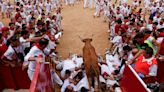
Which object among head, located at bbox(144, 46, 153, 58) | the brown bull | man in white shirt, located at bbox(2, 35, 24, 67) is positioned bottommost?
the brown bull

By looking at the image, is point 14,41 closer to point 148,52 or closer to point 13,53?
point 13,53

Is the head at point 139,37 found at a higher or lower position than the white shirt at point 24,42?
higher

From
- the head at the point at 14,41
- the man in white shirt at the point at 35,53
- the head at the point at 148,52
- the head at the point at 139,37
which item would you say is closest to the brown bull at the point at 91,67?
the head at the point at 139,37

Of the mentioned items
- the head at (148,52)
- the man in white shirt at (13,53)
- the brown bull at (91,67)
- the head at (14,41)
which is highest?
the head at (148,52)

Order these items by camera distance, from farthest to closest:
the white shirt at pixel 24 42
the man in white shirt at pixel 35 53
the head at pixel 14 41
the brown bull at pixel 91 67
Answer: the white shirt at pixel 24 42
the brown bull at pixel 91 67
the head at pixel 14 41
the man in white shirt at pixel 35 53

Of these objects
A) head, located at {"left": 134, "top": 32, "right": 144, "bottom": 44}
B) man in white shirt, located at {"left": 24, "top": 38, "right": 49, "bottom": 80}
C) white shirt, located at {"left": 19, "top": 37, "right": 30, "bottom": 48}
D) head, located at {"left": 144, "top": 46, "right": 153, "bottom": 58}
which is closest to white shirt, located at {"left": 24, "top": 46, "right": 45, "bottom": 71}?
man in white shirt, located at {"left": 24, "top": 38, "right": 49, "bottom": 80}

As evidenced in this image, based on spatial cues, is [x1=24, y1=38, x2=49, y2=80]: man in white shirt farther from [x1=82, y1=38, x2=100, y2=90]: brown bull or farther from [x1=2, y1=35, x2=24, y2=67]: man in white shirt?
[x1=82, y1=38, x2=100, y2=90]: brown bull

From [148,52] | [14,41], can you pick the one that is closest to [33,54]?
[14,41]

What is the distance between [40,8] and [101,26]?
5.72m

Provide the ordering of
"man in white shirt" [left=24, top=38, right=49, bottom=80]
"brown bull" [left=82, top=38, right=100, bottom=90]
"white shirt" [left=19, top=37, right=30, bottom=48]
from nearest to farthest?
"man in white shirt" [left=24, top=38, right=49, bottom=80], "brown bull" [left=82, top=38, right=100, bottom=90], "white shirt" [left=19, top=37, right=30, bottom=48]

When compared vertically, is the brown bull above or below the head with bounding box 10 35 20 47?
below

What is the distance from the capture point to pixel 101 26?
1495 centimetres

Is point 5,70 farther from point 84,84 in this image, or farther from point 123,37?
point 123,37

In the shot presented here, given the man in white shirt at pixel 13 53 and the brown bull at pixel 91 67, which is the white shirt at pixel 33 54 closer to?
the man in white shirt at pixel 13 53
